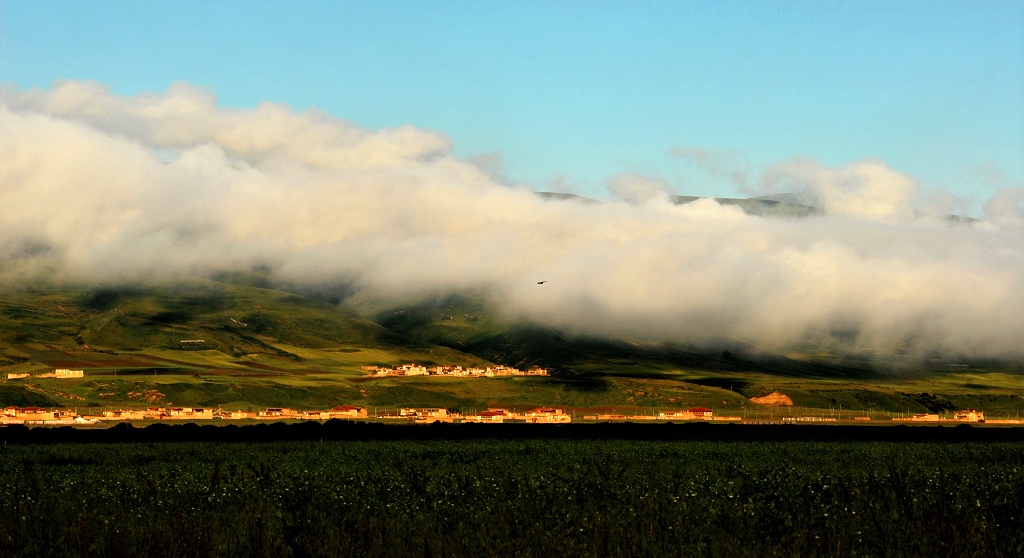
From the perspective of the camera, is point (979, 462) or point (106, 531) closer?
point (106, 531)

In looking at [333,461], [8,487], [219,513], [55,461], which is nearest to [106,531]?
[219,513]

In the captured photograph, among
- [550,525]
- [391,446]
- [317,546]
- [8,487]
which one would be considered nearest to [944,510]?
[550,525]

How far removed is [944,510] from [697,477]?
17.9 metres

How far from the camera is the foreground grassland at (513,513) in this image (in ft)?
87.0

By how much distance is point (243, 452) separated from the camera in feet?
235

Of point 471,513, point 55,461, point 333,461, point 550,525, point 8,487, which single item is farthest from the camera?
point 55,461

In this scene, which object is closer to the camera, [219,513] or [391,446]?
[219,513]

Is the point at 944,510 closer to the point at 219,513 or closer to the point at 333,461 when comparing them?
the point at 219,513

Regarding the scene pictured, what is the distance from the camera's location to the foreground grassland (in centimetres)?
2652

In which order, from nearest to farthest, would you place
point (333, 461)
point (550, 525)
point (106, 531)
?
point (106, 531), point (550, 525), point (333, 461)

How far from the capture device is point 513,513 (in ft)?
100

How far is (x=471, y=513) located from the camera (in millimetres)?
33812

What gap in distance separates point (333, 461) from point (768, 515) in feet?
124

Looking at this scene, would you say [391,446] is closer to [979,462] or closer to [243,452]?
[243,452]
